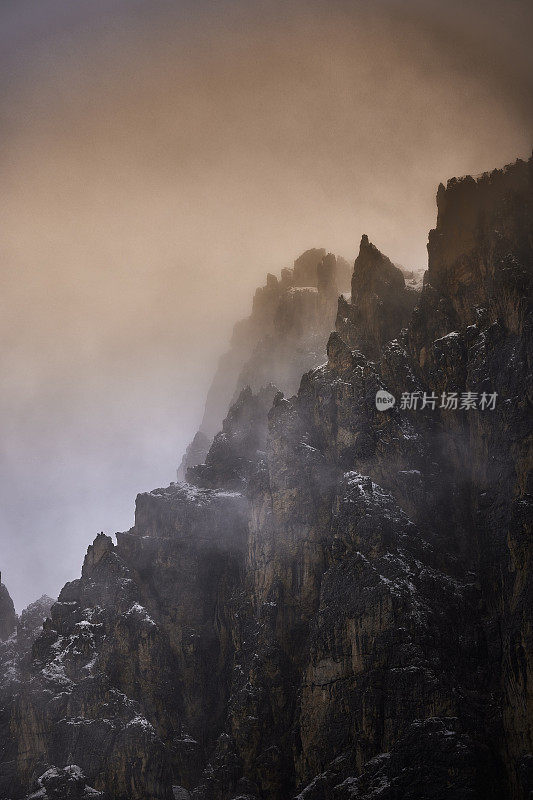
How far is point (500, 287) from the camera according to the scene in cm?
14562

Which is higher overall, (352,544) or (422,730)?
(352,544)

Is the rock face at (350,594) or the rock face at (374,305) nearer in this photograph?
the rock face at (350,594)

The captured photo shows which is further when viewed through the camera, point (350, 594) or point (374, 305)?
point (374, 305)

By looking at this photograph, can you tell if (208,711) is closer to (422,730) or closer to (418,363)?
(422,730)

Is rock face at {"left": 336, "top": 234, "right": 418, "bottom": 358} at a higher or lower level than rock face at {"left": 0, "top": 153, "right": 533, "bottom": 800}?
higher

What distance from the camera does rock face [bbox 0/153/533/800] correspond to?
117562mm

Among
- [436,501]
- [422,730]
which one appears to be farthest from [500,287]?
[422,730]

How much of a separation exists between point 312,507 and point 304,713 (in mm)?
40623

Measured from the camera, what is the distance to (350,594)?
13100cm

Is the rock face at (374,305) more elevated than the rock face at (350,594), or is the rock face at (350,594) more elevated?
the rock face at (374,305)

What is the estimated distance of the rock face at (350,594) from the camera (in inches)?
4628

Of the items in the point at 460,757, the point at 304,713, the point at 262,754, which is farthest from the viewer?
the point at 262,754

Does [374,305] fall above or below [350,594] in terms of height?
above

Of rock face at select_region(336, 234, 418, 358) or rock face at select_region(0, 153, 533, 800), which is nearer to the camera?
rock face at select_region(0, 153, 533, 800)
